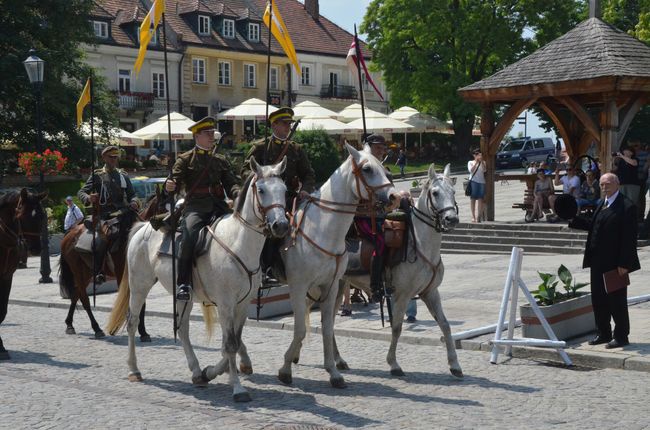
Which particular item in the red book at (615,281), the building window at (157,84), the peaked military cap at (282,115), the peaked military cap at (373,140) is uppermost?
the building window at (157,84)

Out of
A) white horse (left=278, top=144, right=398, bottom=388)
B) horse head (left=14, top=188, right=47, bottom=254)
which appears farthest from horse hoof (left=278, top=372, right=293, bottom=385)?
horse head (left=14, top=188, right=47, bottom=254)

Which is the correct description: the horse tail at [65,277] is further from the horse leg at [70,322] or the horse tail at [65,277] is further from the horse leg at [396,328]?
the horse leg at [396,328]

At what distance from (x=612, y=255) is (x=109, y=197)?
23.2ft

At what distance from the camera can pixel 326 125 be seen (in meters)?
42.4

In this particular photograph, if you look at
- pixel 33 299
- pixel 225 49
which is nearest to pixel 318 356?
pixel 33 299

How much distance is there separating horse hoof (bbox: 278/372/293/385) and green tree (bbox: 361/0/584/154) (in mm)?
44649

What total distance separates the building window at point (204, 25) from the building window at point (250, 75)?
3.89 m

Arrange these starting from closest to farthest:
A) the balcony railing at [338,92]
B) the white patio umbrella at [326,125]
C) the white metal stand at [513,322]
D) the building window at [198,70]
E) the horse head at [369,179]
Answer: the horse head at [369,179] → the white metal stand at [513,322] → the white patio umbrella at [326,125] → the building window at [198,70] → the balcony railing at [338,92]

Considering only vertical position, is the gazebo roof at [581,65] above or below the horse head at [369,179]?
above

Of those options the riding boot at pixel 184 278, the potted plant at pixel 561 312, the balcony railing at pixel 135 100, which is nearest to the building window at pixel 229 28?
the balcony railing at pixel 135 100

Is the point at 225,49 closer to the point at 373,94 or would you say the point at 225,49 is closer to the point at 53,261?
the point at 373,94

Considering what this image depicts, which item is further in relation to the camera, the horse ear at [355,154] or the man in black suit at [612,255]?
the man in black suit at [612,255]

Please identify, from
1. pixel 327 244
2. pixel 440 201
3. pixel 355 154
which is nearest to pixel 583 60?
pixel 440 201

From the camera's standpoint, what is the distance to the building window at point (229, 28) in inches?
2480
